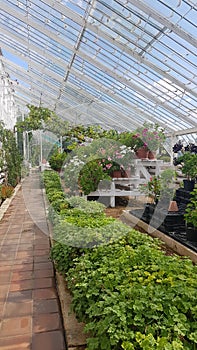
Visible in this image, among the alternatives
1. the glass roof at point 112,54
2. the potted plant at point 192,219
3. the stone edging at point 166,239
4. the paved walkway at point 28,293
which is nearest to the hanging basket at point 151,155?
the glass roof at point 112,54

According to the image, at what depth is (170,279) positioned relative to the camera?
1.83 meters

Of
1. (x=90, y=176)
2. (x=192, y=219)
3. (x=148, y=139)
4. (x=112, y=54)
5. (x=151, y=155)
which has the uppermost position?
(x=112, y=54)

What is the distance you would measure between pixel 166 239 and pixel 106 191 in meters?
2.62

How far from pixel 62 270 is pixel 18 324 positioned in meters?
0.58

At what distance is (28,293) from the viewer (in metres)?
2.71

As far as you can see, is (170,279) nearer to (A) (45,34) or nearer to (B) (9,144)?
(A) (45,34)

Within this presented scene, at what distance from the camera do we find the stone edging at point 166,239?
3363 millimetres

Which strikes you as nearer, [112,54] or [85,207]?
[85,207]

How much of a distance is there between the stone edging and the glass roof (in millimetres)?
3215

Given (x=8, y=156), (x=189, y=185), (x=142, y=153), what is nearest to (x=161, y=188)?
(x=189, y=185)

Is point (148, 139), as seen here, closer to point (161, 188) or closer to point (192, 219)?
point (161, 188)

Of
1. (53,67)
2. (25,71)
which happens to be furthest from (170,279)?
(25,71)

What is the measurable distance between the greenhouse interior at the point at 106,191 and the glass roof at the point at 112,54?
1.3 inches

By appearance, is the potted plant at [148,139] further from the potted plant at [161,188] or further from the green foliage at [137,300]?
the green foliage at [137,300]
